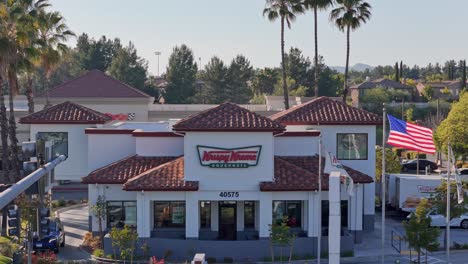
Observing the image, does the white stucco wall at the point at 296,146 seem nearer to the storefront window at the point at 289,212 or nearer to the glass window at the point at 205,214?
the storefront window at the point at 289,212

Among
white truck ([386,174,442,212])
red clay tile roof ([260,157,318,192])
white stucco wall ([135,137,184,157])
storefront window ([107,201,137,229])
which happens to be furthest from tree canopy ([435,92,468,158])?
storefront window ([107,201,137,229])

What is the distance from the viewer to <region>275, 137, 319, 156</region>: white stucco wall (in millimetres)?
37375

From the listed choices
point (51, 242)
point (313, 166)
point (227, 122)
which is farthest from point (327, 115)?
point (51, 242)

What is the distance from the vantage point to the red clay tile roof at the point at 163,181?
33500 millimetres

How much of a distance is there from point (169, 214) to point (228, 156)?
13.8 feet

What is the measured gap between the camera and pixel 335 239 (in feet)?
67.4

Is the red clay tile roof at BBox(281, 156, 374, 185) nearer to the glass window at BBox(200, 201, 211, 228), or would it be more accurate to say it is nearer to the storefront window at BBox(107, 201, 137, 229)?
the glass window at BBox(200, 201, 211, 228)

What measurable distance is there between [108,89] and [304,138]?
37355 mm

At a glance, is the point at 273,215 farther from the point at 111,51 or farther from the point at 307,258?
the point at 111,51

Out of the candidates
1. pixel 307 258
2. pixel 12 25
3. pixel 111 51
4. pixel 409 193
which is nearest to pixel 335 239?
pixel 307 258

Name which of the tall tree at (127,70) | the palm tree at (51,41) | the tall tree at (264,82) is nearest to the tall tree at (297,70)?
the tall tree at (264,82)

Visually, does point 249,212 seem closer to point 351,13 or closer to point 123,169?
point 123,169

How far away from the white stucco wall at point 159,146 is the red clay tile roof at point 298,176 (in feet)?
17.2

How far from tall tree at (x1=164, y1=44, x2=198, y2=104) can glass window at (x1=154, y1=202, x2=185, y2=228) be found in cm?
7133
